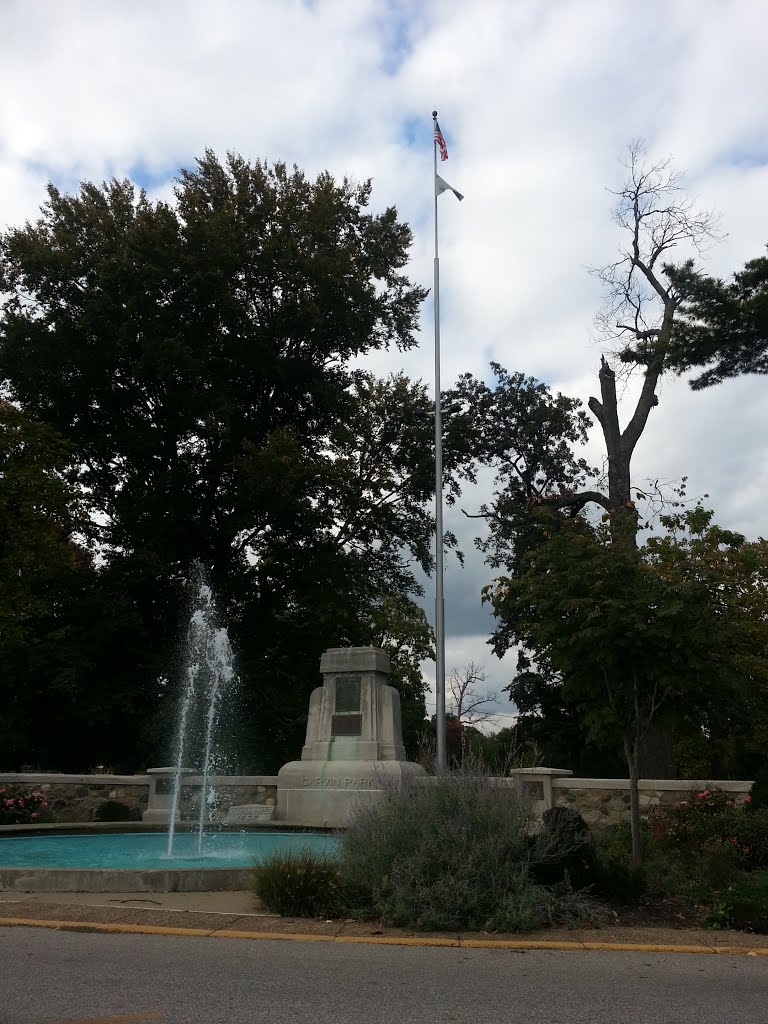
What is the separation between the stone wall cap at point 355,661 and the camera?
673 inches

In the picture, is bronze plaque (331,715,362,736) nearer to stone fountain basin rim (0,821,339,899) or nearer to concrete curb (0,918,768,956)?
stone fountain basin rim (0,821,339,899)

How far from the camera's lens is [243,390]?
30.2 m

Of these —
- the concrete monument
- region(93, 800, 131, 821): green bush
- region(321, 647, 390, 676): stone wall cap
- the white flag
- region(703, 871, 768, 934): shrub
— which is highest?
the white flag

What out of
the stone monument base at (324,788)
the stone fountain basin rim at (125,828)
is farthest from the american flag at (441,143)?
the stone fountain basin rim at (125,828)

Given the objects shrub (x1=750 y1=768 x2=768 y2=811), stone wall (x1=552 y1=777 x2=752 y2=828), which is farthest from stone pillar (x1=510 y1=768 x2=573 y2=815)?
shrub (x1=750 y1=768 x2=768 y2=811)

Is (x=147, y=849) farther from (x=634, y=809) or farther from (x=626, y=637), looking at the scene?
(x=626, y=637)

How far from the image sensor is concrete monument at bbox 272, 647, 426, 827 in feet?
52.6

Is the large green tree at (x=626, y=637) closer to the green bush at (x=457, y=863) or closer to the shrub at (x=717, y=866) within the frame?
the shrub at (x=717, y=866)

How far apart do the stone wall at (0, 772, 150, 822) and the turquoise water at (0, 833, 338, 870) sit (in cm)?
354

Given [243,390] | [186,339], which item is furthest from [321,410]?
[186,339]

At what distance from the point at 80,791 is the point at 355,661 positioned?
21.3 feet

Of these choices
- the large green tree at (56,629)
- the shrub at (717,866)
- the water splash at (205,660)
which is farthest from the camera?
the water splash at (205,660)

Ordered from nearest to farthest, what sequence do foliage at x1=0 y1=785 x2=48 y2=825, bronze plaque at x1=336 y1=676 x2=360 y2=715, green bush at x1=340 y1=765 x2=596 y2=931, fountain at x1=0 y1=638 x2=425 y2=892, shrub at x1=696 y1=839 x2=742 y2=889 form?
green bush at x1=340 y1=765 x2=596 y2=931, shrub at x1=696 y1=839 x2=742 y2=889, fountain at x1=0 y1=638 x2=425 y2=892, foliage at x1=0 y1=785 x2=48 y2=825, bronze plaque at x1=336 y1=676 x2=360 y2=715

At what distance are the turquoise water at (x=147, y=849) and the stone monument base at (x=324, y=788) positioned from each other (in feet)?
4.35
